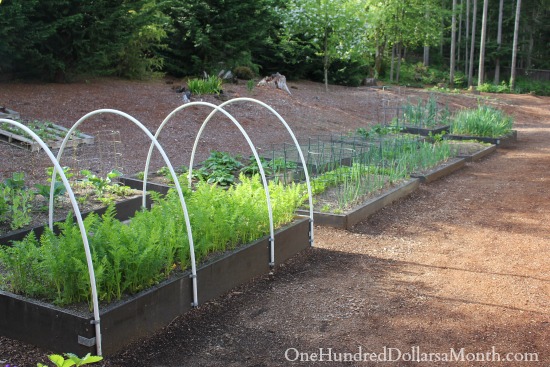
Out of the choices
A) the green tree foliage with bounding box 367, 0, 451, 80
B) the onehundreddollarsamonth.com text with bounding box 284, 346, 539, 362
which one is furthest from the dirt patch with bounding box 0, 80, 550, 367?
the green tree foliage with bounding box 367, 0, 451, 80

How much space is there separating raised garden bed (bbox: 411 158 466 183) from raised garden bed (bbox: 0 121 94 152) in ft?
17.6

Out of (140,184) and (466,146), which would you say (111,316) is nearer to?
(140,184)

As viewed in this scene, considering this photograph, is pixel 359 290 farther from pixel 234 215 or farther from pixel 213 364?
pixel 213 364

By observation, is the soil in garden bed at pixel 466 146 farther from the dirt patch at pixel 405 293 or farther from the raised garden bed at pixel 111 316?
the raised garden bed at pixel 111 316

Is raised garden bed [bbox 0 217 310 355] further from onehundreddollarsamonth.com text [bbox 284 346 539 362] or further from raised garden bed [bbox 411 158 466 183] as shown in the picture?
raised garden bed [bbox 411 158 466 183]

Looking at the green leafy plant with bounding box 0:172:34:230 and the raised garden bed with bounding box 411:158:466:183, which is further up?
the green leafy plant with bounding box 0:172:34:230

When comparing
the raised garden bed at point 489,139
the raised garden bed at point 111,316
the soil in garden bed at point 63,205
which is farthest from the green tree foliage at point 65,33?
the raised garden bed at point 111,316

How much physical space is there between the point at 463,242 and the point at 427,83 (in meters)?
26.0

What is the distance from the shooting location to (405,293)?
4992mm

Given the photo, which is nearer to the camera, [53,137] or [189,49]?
[53,137]

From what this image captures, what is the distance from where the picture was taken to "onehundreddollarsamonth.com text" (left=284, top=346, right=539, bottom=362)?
12.7 feet

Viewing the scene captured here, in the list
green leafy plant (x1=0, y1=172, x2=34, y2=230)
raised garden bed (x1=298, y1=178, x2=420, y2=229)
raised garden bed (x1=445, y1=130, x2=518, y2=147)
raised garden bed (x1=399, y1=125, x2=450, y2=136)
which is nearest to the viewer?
green leafy plant (x1=0, y1=172, x2=34, y2=230)

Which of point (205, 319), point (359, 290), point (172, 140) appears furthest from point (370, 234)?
point (172, 140)

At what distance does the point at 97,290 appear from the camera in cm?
392
